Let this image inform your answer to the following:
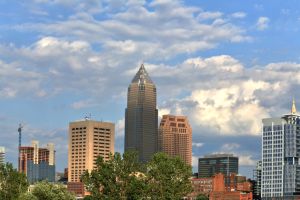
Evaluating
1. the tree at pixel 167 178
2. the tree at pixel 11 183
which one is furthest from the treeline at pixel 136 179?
the tree at pixel 11 183

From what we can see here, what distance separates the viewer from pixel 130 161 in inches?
5650

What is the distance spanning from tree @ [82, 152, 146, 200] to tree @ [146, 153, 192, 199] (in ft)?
8.00

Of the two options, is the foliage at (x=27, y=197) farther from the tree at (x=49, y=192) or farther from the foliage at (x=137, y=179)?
the foliage at (x=137, y=179)

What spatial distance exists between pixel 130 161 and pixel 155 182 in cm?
624

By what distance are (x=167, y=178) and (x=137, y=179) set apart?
557 centimetres

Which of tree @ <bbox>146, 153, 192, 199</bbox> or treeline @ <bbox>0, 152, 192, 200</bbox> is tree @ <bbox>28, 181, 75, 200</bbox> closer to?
treeline @ <bbox>0, 152, 192, 200</bbox>

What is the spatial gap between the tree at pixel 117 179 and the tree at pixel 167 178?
2439 millimetres

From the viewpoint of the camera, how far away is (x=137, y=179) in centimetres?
14400

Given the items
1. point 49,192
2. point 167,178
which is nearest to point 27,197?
point 49,192

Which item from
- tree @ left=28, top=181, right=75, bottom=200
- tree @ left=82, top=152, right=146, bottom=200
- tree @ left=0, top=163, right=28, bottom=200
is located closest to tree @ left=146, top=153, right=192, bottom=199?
tree @ left=82, top=152, right=146, bottom=200

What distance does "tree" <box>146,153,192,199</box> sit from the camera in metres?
144

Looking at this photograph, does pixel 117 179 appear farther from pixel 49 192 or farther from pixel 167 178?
pixel 49 192

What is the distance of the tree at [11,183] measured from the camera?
15334 centimetres

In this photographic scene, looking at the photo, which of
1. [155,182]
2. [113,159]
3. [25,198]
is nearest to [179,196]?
[155,182]
